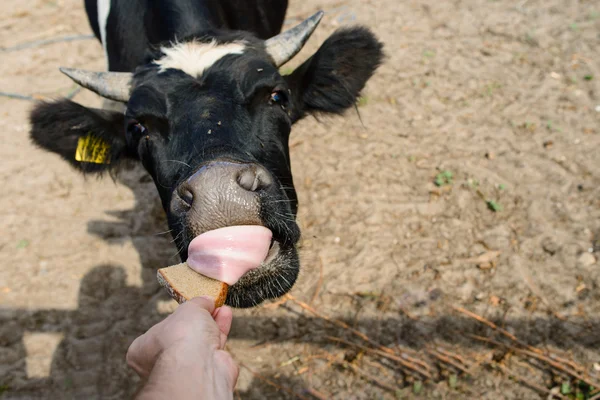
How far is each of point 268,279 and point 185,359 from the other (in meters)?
0.86

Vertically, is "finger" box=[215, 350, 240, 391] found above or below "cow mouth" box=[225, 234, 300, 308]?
above

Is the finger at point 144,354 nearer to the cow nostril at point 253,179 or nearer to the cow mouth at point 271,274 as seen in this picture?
the cow mouth at point 271,274

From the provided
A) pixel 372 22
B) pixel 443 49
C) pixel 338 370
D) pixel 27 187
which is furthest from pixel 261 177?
pixel 372 22

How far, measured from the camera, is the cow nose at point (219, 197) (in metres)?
1.98

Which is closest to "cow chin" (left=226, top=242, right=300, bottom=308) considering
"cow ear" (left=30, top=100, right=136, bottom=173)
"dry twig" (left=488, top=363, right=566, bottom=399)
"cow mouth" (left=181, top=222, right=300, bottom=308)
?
"cow mouth" (left=181, top=222, right=300, bottom=308)

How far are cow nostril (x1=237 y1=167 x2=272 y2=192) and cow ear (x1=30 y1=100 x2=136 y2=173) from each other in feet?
5.48

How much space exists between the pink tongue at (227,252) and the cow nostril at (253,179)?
186 millimetres

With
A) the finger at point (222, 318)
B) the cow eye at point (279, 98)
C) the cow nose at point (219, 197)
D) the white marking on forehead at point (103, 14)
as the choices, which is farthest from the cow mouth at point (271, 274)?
the white marking on forehead at point (103, 14)

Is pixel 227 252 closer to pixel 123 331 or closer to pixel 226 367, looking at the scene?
pixel 226 367

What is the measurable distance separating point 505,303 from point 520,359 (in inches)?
17.0

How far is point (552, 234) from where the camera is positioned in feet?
12.2

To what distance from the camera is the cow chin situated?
214 cm

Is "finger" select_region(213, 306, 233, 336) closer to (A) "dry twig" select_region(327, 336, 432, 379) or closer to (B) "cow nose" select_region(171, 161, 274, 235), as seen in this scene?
(B) "cow nose" select_region(171, 161, 274, 235)

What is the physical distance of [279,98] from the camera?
2.88 metres
